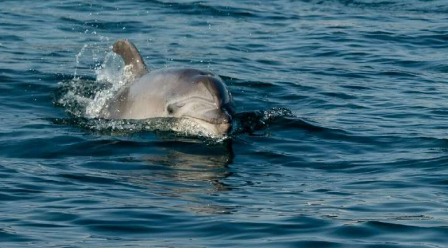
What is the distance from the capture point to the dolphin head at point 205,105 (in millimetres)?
15242

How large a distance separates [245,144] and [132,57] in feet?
9.74

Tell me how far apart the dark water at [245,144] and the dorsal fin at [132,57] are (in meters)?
1.17

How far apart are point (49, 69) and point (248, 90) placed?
4201mm

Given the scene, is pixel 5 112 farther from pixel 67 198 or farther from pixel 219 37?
pixel 219 37

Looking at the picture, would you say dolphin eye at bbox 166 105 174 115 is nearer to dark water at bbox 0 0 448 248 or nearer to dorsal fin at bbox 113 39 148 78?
dark water at bbox 0 0 448 248

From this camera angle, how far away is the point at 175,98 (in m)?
15.9

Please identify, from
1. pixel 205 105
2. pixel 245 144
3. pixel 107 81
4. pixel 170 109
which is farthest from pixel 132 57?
pixel 245 144

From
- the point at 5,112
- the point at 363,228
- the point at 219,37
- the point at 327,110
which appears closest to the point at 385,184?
the point at 363,228

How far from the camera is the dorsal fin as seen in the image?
17.5m

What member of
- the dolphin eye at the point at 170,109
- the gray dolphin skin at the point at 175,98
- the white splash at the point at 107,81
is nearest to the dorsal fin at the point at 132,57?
the gray dolphin skin at the point at 175,98

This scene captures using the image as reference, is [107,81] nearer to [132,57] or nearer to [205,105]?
[132,57]

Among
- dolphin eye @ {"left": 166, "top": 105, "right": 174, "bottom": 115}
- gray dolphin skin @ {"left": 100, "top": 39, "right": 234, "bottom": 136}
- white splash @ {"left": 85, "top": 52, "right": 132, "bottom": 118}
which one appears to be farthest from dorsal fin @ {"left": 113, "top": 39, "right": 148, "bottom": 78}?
dolphin eye @ {"left": 166, "top": 105, "right": 174, "bottom": 115}

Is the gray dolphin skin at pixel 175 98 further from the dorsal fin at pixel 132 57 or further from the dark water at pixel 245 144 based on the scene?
the dark water at pixel 245 144

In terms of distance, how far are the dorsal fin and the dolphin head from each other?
165 centimetres
